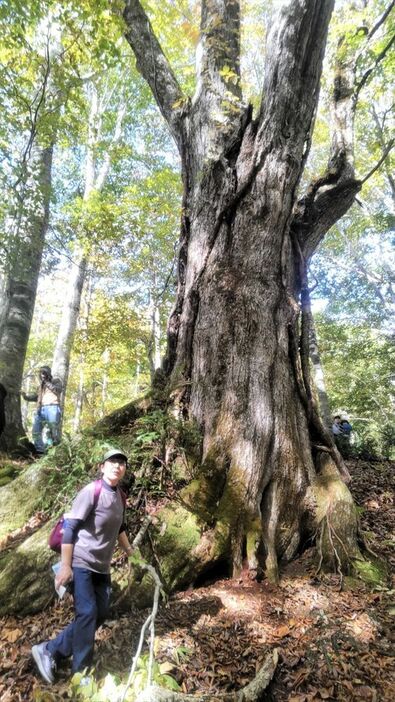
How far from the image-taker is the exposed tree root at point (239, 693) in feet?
6.67

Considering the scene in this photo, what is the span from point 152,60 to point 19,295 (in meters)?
4.76

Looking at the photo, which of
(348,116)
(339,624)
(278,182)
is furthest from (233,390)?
(348,116)

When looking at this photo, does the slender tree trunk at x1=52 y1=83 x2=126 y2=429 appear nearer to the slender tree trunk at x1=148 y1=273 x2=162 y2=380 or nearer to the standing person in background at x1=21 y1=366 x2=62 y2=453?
the slender tree trunk at x1=148 y1=273 x2=162 y2=380

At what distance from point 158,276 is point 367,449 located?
922cm

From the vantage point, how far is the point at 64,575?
299 centimetres

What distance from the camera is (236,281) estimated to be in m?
5.08

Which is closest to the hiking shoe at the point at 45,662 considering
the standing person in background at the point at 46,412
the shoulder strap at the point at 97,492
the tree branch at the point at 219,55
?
the shoulder strap at the point at 97,492

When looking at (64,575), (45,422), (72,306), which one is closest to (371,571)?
(64,575)

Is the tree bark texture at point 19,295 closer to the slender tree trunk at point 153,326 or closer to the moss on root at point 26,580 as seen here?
the moss on root at point 26,580

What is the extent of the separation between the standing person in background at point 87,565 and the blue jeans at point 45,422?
4.63 m

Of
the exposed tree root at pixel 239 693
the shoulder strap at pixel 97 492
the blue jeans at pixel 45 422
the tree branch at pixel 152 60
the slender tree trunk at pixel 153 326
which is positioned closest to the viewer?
the exposed tree root at pixel 239 693

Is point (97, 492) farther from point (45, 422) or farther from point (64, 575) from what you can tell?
point (45, 422)

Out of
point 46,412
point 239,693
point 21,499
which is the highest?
point 46,412

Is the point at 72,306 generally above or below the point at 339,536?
above
